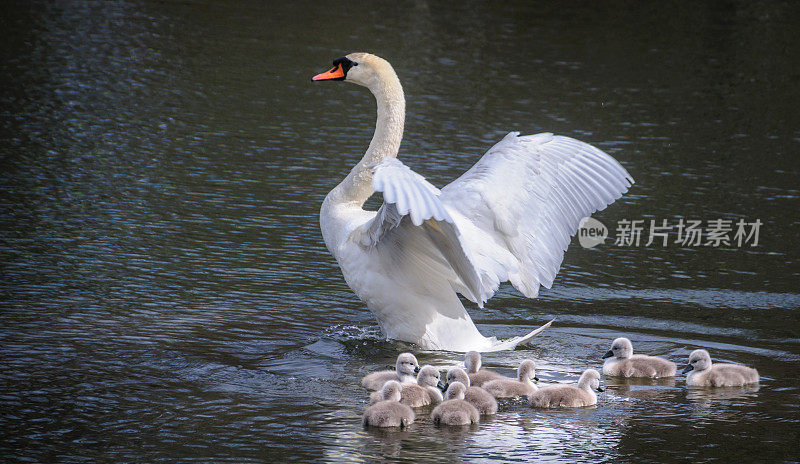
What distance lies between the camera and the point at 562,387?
7.54 metres

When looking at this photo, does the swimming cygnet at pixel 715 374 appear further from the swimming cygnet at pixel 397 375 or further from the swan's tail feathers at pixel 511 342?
the swimming cygnet at pixel 397 375

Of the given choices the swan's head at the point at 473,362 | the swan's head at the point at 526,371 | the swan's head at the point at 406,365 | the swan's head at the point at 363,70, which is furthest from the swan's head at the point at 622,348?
the swan's head at the point at 363,70

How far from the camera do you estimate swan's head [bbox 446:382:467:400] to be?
23.9 ft

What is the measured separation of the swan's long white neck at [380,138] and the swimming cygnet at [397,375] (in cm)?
176

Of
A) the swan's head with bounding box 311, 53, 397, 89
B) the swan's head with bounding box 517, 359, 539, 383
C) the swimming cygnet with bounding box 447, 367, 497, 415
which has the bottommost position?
the swimming cygnet with bounding box 447, 367, 497, 415

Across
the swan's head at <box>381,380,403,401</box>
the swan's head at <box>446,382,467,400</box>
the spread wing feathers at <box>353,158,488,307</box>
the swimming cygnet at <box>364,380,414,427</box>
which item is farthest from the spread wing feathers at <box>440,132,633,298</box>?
the swimming cygnet at <box>364,380,414,427</box>

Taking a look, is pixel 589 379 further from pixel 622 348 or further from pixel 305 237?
pixel 305 237

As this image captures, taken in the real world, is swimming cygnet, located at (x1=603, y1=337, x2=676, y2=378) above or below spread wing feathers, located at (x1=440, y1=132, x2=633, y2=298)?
below

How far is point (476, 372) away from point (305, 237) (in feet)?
12.5

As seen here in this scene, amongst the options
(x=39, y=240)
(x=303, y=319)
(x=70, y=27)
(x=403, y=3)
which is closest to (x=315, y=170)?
(x=39, y=240)

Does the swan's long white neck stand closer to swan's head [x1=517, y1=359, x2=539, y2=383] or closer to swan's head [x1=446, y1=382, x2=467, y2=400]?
swan's head [x1=517, y1=359, x2=539, y2=383]

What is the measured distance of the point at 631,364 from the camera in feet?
26.9

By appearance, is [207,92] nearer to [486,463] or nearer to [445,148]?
[445,148]

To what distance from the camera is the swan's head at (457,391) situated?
23.9 feet
